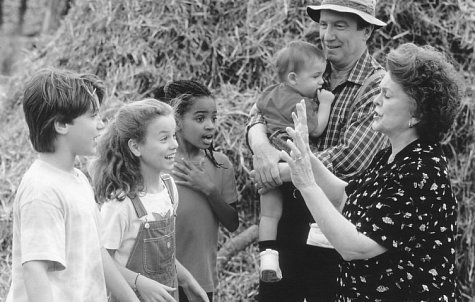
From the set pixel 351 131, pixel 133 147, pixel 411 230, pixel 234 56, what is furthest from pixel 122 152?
pixel 234 56

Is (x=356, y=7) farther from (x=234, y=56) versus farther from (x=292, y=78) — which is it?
(x=234, y=56)

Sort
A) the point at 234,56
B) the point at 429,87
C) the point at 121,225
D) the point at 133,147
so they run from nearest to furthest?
the point at 429,87 → the point at 121,225 → the point at 133,147 → the point at 234,56

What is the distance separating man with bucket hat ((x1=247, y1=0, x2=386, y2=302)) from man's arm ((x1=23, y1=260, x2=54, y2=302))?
1557 millimetres

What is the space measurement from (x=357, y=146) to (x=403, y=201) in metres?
0.87

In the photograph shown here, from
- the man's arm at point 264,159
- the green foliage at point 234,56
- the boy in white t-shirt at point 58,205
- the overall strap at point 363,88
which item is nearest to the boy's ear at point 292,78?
the man's arm at point 264,159

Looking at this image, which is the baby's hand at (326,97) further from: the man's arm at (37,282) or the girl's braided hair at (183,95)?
the man's arm at (37,282)

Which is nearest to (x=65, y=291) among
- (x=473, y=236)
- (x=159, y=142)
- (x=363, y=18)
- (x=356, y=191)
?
(x=159, y=142)

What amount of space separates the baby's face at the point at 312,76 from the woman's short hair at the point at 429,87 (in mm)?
1057

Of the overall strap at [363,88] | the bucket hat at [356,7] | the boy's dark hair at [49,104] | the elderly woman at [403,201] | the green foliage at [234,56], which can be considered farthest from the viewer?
the green foliage at [234,56]

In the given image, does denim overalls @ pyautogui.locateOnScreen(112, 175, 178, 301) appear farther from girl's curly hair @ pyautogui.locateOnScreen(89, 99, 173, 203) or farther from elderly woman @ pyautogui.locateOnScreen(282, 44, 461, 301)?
elderly woman @ pyautogui.locateOnScreen(282, 44, 461, 301)

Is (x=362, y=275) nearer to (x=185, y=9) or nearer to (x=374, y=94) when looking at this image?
(x=374, y=94)

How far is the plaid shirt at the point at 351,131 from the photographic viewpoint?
389 cm

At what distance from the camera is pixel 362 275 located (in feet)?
10.3

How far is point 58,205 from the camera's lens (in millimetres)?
2857
